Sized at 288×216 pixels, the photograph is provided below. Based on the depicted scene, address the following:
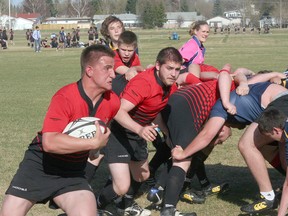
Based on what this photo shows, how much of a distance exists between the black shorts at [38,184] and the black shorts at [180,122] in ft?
5.75

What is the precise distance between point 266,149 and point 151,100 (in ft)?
5.29

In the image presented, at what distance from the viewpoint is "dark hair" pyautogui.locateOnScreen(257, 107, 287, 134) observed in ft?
18.3

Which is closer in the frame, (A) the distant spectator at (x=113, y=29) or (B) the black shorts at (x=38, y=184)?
(B) the black shorts at (x=38, y=184)

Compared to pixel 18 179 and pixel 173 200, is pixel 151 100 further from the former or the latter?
pixel 18 179

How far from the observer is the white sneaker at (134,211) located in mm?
6719

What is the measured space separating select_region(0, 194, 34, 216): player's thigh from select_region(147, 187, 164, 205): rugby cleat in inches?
80.2

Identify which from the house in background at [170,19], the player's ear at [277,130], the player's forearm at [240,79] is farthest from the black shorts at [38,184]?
the house in background at [170,19]

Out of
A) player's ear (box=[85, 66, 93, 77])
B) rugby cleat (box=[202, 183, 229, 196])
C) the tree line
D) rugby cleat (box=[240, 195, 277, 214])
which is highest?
the tree line

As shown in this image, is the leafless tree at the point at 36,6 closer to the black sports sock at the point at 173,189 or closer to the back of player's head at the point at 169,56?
the back of player's head at the point at 169,56

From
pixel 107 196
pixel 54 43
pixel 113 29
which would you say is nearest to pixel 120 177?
pixel 107 196

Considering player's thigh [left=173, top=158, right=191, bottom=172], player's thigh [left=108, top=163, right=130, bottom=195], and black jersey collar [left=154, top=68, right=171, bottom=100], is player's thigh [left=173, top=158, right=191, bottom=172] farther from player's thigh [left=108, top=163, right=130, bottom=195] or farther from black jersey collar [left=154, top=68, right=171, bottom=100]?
black jersey collar [left=154, top=68, right=171, bottom=100]

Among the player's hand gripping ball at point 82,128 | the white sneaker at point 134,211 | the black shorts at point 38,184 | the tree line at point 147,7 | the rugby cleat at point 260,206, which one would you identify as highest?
the tree line at point 147,7

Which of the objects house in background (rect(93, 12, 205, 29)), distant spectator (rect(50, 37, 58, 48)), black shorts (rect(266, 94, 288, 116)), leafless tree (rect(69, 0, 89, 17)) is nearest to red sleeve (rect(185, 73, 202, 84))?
black shorts (rect(266, 94, 288, 116))

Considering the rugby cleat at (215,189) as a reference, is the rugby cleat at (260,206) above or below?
above
